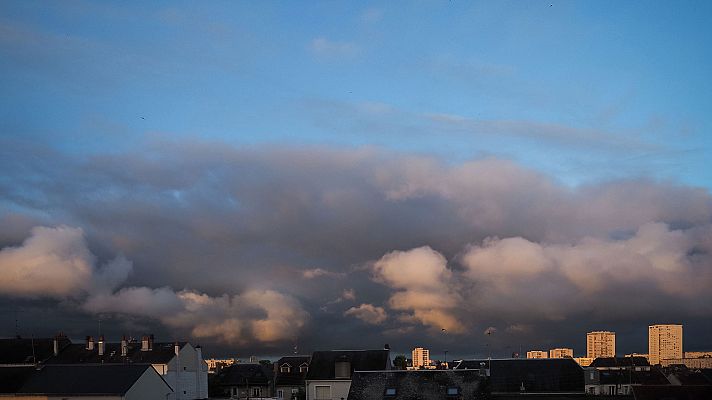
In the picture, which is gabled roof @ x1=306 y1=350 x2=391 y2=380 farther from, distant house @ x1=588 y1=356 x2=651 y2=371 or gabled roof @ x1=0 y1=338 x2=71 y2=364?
distant house @ x1=588 y1=356 x2=651 y2=371

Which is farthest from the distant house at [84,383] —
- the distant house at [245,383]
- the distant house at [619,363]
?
the distant house at [619,363]

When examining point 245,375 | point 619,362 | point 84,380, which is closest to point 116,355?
point 84,380

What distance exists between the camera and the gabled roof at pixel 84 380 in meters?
62.0

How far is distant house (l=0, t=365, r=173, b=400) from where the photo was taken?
61.8 metres

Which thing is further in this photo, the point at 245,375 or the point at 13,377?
the point at 245,375

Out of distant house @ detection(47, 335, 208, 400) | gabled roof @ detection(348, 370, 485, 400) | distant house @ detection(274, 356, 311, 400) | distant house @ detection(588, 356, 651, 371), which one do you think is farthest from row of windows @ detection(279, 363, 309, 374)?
distant house @ detection(588, 356, 651, 371)

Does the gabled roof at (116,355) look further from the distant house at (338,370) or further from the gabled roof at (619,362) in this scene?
the gabled roof at (619,362)

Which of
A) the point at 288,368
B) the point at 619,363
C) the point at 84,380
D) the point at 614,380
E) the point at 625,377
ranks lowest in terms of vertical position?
the point at 619,363

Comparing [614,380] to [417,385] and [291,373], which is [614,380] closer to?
[291,373]

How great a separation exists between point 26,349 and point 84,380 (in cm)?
2370

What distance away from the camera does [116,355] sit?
7962 centimetres

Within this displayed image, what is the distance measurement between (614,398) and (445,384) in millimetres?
34239

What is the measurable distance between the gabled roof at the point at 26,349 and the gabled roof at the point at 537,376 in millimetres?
46782

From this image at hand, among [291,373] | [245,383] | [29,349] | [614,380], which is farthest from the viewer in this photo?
[614,380]
